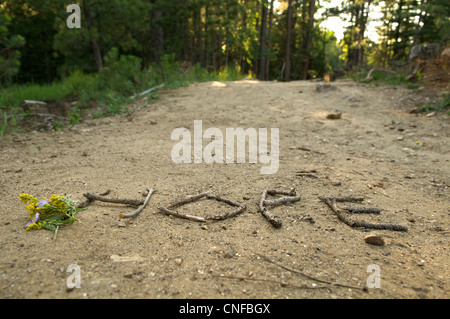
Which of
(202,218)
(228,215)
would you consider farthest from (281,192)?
(202,218)

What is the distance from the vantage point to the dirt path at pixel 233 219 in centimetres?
145

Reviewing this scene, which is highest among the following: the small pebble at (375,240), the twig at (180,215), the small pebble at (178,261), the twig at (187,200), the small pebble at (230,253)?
the twig at (187,200)

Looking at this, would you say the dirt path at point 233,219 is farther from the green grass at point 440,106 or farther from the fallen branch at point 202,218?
the green grass at point 440,106

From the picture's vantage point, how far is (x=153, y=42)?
37.2ft

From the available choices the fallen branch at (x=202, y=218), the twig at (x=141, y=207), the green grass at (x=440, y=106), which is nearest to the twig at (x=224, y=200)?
the fallen branch at (x=202, y=218)

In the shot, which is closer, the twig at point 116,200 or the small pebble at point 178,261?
the small pebble at point 178,261

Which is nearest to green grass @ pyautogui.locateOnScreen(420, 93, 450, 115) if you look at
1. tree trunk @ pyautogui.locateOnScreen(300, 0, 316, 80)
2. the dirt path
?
the dirt path

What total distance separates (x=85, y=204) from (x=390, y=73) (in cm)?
824

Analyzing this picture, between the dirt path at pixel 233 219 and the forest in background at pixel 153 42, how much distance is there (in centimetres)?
207

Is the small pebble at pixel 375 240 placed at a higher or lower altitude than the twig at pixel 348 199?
lower

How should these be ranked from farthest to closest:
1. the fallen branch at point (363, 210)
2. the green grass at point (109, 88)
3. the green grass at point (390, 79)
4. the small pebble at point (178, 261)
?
the green grass at point (390, 79), the green grass at point (109, 88), the fallen branch at point (363, 210), the small pebble at point (178, 261)

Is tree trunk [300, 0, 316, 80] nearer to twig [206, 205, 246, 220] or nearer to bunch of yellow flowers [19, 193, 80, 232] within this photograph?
twig [206, 205, 246, 220]

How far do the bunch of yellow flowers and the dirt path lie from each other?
48 millimetres

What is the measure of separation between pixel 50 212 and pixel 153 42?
10613 millimetres
